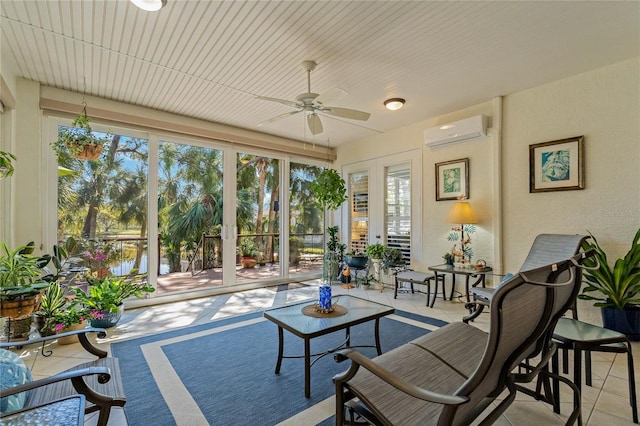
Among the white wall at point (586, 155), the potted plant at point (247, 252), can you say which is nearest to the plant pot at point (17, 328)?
the potted plant at point (247, 252)

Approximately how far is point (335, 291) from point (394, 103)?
3093 mm

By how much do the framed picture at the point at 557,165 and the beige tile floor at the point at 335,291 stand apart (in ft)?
5.60

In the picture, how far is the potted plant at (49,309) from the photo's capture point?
278cm

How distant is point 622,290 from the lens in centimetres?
277

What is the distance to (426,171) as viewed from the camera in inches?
187

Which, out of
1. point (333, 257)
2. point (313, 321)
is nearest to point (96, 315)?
point (313, 321)

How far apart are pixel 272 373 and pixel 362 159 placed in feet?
14.5

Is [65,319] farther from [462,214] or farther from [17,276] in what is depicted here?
[462,214]

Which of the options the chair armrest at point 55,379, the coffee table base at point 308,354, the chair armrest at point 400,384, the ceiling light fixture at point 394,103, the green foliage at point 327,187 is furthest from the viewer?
the ceiling light fixture at point 394,103

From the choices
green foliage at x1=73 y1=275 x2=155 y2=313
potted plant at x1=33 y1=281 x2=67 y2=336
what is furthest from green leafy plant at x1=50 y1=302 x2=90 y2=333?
green foliage at x1=73 y1=275 x2=155 y2=313

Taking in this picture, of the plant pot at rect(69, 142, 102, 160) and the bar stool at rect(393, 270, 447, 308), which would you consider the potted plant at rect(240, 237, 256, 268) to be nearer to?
the plant pot at rect(69, 142, 102, 160)

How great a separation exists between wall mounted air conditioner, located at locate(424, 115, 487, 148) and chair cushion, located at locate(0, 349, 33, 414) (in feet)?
15.6

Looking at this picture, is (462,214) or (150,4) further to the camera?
(462,214)

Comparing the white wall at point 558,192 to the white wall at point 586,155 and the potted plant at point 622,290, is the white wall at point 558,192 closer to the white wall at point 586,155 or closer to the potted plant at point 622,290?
the white wall at point 586,155
